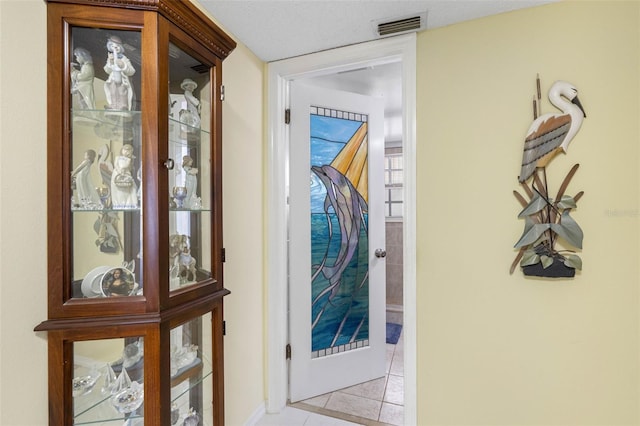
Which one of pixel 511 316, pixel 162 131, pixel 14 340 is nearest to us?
pixel 14 340

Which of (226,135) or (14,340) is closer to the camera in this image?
(14,340)

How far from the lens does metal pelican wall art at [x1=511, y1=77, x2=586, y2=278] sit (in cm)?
146

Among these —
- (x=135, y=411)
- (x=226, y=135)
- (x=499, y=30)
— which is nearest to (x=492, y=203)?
(x=499, y=30)

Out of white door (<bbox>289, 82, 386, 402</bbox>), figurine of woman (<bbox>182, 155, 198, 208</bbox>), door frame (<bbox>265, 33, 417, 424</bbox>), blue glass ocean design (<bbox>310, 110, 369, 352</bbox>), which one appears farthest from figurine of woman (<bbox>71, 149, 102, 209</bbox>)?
blue glass ocean design (<bbox>310, 110, 369, 352</bbox>)

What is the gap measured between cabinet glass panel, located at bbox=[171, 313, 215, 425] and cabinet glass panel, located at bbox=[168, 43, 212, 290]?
0.65ft

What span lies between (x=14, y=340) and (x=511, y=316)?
6.60 ft

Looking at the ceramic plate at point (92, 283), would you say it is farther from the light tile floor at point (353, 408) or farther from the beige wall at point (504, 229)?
the light tile floor at point (353, 408)

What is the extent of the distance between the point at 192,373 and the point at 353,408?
137 cm

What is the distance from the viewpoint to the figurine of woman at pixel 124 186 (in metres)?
1.02

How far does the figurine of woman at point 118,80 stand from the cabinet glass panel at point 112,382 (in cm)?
A: 78

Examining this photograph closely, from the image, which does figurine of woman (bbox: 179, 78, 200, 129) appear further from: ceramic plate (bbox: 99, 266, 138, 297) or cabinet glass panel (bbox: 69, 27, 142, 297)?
ceramic plate (bbox: 99, 266, 138, 297)

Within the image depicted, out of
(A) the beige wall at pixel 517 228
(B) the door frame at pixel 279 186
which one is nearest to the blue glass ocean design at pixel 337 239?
(B) the door frame at pixel 279 186

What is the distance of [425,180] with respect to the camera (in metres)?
1.76

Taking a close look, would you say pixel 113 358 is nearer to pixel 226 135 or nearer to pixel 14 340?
pixel 14 340
